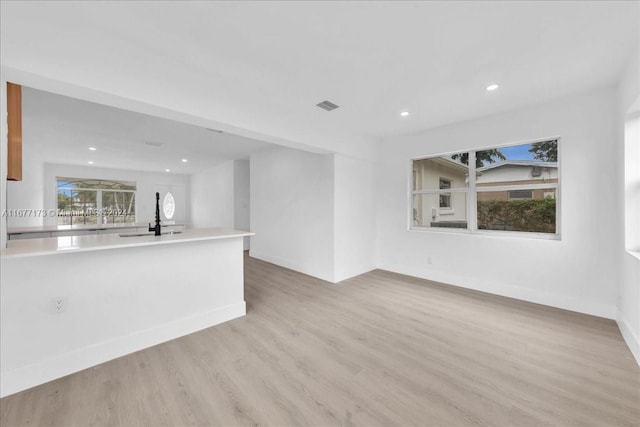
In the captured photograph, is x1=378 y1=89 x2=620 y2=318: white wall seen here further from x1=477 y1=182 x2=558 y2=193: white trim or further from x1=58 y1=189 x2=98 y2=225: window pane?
x1=58 y1=189 x2=98 y2=225: window pane

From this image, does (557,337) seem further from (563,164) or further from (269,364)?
(269,364)

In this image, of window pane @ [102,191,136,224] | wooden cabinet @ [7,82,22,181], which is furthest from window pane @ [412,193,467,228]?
window pane @ [102,191,136,224]

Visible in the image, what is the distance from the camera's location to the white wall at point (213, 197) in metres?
7.06

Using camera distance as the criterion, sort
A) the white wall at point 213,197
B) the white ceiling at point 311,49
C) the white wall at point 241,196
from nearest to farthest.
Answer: the white ceiling at point 311,49, the white wall at point 241,196, the white wall at point 213,197

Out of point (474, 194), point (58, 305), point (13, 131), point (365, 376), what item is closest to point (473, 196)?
point (474, 194)

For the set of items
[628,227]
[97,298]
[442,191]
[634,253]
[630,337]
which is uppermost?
[442,191]

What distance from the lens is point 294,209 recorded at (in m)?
4.83

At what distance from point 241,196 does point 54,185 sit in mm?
5700

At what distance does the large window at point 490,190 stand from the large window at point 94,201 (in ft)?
29.8

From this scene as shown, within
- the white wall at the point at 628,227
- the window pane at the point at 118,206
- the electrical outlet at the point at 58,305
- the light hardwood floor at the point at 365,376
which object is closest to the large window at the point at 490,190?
the white wall at the point at 628,227

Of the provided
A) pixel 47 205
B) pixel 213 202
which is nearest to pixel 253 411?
pixel 213 202

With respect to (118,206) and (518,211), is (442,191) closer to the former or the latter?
(518,211)

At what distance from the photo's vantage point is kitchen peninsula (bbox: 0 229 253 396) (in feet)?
5.56

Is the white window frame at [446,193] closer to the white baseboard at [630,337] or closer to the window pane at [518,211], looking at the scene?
the window pane at [518,211]
